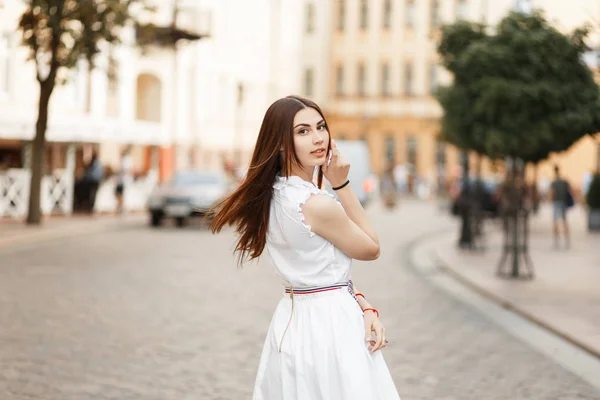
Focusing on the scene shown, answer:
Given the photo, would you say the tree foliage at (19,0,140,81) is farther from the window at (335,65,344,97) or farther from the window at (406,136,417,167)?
the window at (335,65,344,97)

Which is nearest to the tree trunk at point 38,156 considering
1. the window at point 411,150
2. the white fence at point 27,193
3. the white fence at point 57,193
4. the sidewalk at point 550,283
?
the white fence at point 27,193

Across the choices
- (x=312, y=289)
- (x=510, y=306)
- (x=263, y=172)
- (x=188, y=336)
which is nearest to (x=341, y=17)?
(x=510, y=306)

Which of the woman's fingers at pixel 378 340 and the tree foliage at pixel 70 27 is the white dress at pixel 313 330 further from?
the tree foliage at pixel 70 27

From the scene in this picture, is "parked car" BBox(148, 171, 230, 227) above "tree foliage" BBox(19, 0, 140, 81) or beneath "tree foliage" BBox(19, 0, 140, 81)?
beneath

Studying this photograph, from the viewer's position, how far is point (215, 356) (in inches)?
364

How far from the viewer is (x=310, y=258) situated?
4.05 metres

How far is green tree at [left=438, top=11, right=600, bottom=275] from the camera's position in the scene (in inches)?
635

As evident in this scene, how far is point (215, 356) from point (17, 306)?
3.89m

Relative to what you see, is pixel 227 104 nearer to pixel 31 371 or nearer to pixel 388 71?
pixel 388 71

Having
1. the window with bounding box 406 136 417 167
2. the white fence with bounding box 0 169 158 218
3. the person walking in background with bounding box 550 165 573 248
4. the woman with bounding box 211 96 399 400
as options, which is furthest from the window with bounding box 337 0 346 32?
the woman with bounding box 211 96 399 400

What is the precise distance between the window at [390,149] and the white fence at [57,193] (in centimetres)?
4038

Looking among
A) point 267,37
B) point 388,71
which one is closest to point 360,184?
point 267,37

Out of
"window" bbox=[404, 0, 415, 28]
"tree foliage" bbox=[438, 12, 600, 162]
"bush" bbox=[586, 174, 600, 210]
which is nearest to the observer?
"tree foliage" bbox=[438, 12, 600, 162]

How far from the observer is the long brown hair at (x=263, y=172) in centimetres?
407
